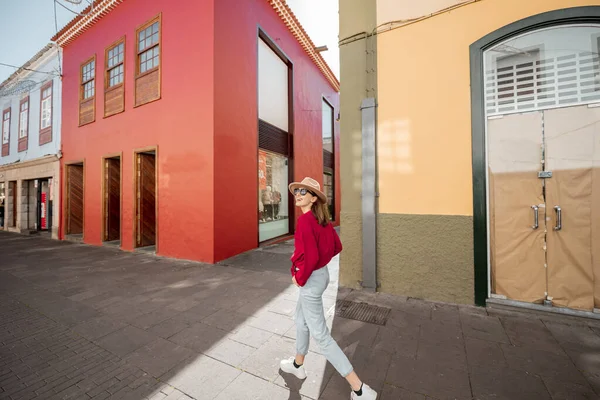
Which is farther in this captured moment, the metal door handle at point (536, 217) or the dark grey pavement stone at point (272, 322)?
the metal door handle at point (536, 217)

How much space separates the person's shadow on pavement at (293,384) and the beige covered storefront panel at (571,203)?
3.82 meters

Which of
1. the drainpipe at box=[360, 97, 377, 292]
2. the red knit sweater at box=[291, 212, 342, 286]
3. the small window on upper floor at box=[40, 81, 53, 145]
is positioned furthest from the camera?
the small window on upper floor at box=[40, 81, 53, 145]

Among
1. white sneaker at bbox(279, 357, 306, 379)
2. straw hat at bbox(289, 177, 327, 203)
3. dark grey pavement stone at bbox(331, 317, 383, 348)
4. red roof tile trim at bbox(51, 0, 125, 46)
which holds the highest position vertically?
red roof tile trim at bbox(51, 0, 125, 46)

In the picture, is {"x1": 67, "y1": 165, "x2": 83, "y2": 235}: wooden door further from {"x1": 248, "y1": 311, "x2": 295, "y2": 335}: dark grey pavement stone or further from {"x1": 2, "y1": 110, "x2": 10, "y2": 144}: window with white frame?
{"x1": 248, "y1": 311, "x2": 295, "y2": 335}: dark grey pavement stone

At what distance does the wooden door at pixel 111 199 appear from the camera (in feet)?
30.5

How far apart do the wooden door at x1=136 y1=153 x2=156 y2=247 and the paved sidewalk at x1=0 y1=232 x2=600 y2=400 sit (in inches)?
140

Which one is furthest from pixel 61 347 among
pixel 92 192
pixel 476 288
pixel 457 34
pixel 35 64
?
pixel 35 64

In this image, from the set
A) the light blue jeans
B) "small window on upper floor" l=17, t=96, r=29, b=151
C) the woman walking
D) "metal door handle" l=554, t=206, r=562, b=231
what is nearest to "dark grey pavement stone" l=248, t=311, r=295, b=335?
the woman walking

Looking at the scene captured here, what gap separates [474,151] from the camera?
388cm

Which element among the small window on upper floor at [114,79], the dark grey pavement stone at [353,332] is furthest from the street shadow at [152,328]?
the small window on upper floor at [114,79]

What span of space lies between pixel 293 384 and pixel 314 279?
0.98 meters

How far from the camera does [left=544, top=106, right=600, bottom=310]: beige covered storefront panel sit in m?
3.44

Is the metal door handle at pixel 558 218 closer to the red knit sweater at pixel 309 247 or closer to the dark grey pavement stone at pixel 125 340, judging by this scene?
the red knit sweater at pixel 309 247

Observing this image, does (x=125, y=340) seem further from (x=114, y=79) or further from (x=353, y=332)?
(x=114, y=79)
